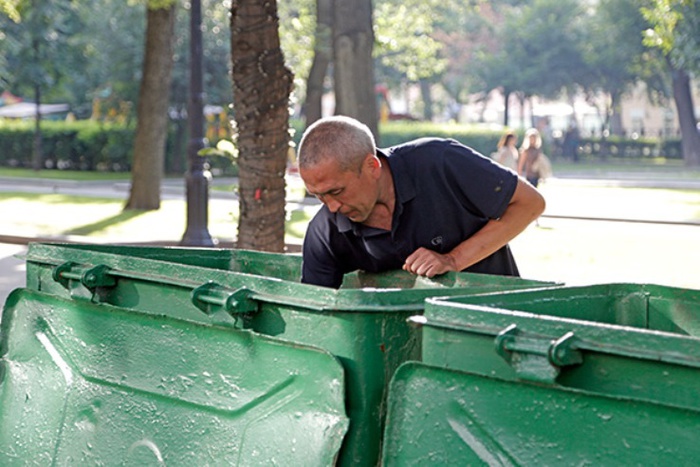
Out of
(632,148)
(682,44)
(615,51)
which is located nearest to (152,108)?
(682,44)

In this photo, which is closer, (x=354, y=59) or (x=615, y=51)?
(x=354, y=59)

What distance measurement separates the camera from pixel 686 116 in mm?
54188

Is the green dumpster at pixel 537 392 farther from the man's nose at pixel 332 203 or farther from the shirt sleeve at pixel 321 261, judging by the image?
the shirt sleeve at pixel 321 261

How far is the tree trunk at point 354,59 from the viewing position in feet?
66.5

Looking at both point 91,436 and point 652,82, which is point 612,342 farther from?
point 652,82

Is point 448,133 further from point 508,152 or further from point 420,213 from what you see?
point 420,213

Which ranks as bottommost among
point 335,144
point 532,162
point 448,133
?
point 532,162

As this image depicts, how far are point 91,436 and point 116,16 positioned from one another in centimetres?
4387

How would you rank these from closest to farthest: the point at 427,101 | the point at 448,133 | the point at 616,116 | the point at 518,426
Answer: the point at 518,426, the point at 448,133, the point at 427,101, the point at 616,116

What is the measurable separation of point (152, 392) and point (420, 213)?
53.6 inches

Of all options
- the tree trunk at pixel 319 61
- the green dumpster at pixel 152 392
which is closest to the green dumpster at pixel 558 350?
the green dumpster at pixel 152 392

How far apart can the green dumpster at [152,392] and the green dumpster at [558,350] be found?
1.18ft

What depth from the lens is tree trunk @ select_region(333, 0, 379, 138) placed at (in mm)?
20281

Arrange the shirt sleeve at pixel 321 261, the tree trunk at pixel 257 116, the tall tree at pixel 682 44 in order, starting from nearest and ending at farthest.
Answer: the shirt sleeve at pixel 321 261 → the tree trunk at pixel 257 116 → the tall tree at pixel 682 44
